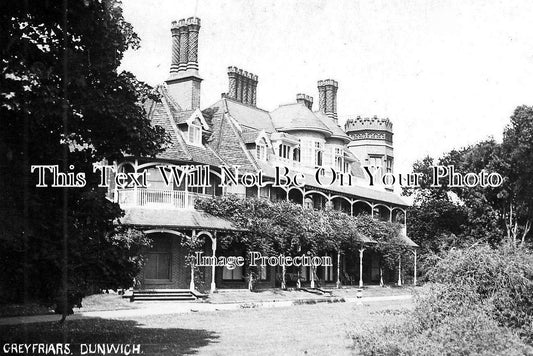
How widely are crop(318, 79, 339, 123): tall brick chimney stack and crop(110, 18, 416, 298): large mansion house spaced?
81mm

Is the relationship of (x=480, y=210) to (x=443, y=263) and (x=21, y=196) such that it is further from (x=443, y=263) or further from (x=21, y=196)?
(x=21, y=196)

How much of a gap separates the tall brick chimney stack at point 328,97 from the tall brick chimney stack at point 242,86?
30.2 ft

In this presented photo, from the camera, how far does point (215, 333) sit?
51.2 feet

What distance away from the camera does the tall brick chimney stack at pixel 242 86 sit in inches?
1628

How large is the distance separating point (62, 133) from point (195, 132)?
2016 centimetres

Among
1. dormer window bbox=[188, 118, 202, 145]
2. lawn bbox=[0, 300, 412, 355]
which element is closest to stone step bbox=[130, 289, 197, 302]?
lawn bbox=[0, 300, 412, 355]

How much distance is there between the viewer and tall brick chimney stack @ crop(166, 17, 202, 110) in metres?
34.1

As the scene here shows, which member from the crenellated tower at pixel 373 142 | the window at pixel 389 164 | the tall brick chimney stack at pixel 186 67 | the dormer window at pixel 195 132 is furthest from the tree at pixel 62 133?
the window at pixel 389 164

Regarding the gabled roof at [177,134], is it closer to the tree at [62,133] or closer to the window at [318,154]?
the window at [318,154]

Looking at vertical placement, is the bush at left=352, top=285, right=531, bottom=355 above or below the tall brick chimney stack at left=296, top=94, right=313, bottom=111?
below

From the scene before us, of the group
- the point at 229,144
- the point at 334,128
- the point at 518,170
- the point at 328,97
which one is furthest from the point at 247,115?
the point at 518,170

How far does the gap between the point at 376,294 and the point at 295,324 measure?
19.5 m

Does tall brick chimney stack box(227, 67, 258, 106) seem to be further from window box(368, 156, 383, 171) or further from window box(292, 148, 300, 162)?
window box(368, 156, 383, 171)

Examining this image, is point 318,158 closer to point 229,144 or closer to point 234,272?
point 229,144
